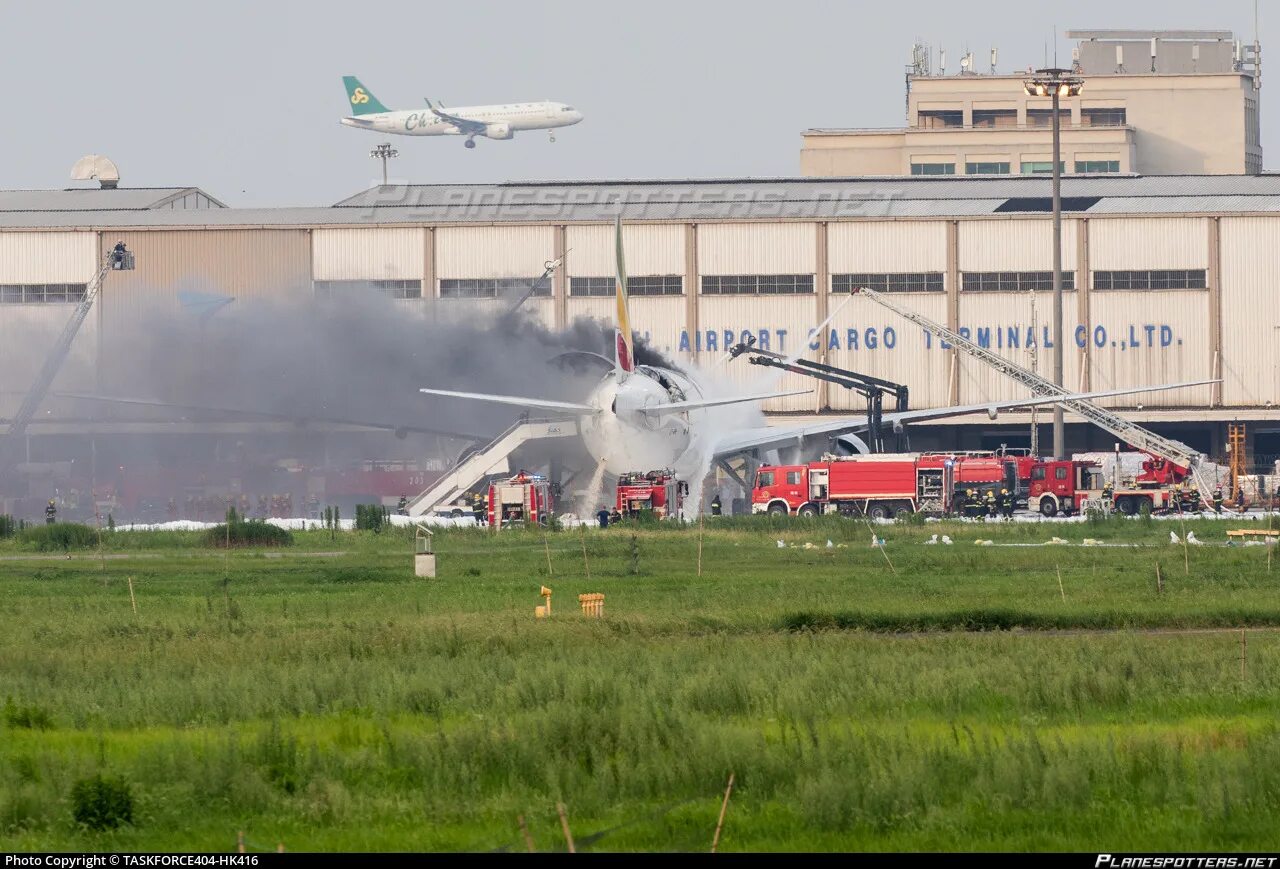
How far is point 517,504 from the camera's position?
7675cm

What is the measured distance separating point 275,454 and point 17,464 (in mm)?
13116

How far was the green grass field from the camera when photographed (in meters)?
16.8

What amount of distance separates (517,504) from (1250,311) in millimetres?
51871

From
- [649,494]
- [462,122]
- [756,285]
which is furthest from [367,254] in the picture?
[462,122]

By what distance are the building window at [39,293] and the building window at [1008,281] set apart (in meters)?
51.8

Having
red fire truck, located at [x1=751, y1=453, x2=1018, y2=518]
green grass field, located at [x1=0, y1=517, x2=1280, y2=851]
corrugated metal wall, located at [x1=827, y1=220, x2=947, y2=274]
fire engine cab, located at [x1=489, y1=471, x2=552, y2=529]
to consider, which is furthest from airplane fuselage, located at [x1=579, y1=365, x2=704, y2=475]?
green grass field, located at [x1=0, y1=517, x2=1280, y2=851]

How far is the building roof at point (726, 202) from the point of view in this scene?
113m

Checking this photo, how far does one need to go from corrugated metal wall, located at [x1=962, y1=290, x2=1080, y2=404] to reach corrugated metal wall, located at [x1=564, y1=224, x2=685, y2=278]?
53.5 ft

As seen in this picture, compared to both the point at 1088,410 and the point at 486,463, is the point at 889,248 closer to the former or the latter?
the point at 1088,410

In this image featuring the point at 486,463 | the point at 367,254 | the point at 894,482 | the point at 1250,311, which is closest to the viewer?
the point at 894,482

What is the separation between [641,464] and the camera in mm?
80000

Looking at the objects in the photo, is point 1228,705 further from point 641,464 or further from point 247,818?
point 641,464

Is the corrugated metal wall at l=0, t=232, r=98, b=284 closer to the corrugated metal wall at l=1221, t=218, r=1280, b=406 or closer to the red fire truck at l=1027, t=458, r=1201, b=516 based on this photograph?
the red fire truck at l=1027, t=458, r=1201, b=516

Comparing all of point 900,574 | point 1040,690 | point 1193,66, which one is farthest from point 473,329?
point 1193,66
